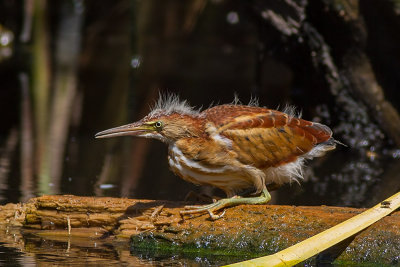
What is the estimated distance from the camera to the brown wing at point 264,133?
18.2 ft

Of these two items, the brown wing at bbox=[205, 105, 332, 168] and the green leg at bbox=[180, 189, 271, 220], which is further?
the brown wing at bbox=[205, 105, 332, 168]

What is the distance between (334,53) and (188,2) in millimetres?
8070

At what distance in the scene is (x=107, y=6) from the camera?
57.9ft

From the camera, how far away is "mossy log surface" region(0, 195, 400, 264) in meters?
5.00

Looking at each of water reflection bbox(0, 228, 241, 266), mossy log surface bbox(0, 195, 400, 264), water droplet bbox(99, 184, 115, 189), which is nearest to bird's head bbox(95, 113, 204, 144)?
mossy log surface bbox(0, 195, 400, 264)

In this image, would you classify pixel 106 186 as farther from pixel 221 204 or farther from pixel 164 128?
pixel 221 204

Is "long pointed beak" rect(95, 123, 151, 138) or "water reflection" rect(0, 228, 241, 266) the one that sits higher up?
"long pointed beak" rect(95, 123, 151, 138)

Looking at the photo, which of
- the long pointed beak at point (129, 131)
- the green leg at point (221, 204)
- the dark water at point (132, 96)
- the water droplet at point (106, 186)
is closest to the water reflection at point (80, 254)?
the dark water at point (132, 96)

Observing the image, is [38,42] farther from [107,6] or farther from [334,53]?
[334,53]

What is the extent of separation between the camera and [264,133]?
5668 millimetres

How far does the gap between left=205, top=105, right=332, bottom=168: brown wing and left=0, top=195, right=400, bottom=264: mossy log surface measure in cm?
42

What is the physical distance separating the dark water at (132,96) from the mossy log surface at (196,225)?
17 centimetres

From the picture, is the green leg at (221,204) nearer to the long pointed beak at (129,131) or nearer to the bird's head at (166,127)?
the bird's head at (166,127)

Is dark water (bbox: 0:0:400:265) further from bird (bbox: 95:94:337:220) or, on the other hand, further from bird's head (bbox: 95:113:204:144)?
bird's head (bbox: 95:113:204:144)
